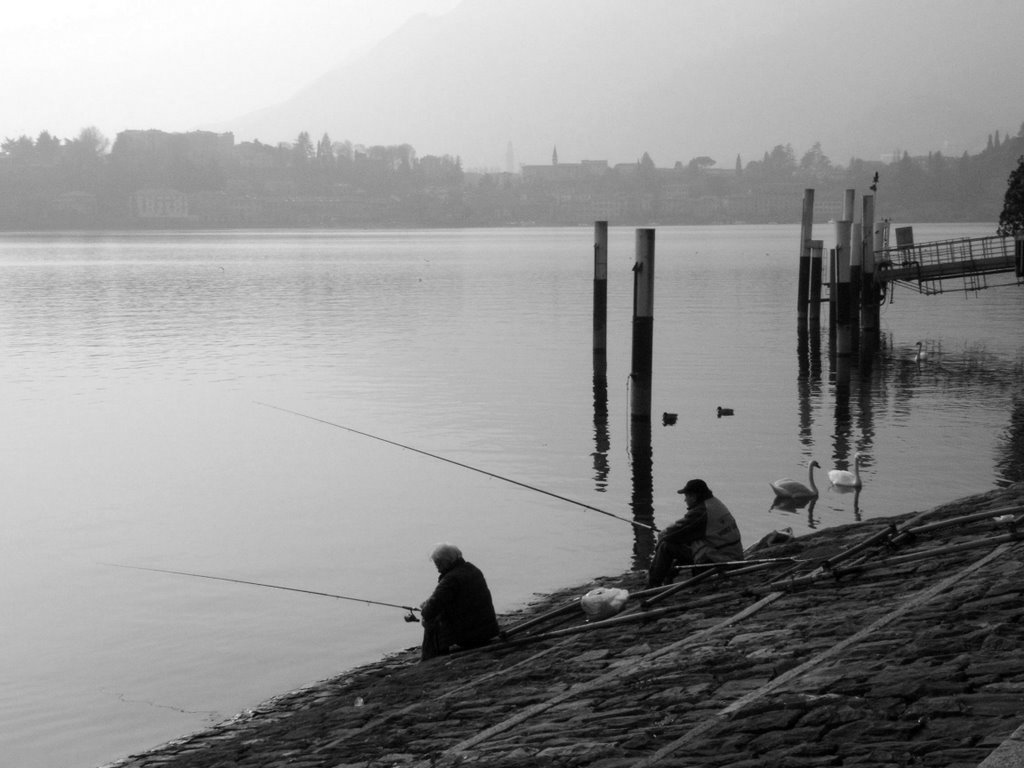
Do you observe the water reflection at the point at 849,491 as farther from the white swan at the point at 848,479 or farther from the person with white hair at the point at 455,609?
the person with white hair at the point at 455,609

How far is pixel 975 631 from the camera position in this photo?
7832 millimetres

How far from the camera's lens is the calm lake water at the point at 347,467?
1277cm

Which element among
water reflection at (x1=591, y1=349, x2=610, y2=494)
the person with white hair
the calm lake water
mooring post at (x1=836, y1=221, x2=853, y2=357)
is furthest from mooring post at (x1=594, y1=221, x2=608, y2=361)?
the person with white hair

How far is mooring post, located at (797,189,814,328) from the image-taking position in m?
39.0

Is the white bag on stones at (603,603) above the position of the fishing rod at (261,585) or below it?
above

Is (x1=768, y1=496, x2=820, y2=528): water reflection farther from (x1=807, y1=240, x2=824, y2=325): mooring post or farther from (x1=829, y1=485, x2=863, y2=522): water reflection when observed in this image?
(x1=807, y1=240, x2=824, y2=325): mooring post

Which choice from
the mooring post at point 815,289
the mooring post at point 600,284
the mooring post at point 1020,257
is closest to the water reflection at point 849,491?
the mooring post at point 600,284

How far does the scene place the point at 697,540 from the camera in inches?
448

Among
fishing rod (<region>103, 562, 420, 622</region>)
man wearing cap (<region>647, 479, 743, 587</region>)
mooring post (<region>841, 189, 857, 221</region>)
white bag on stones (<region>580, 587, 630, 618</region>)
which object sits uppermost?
mooring post (<region>841, 189, 857, 221</region>)

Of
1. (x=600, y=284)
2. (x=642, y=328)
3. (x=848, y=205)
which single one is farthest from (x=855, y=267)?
(x=642, y=328)

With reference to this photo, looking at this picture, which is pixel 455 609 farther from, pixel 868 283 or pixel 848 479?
pixel 868 283

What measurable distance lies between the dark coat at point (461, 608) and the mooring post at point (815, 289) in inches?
1191

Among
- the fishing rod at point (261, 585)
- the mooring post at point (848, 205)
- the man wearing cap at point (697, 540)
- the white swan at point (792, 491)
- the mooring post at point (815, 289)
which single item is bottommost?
the fishing rod at point (261, 585)

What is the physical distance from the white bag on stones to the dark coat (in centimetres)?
84
